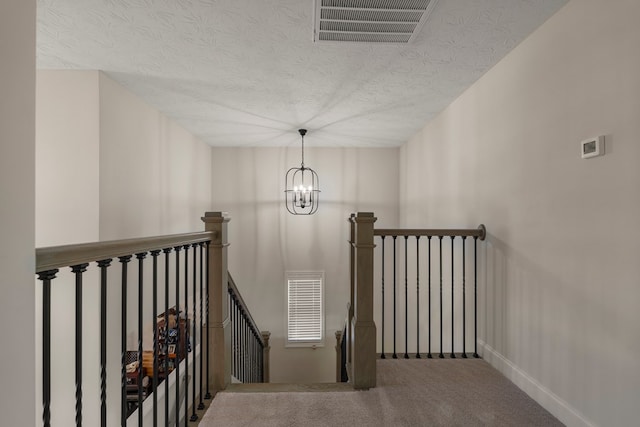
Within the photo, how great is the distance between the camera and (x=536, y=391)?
2.17 metres

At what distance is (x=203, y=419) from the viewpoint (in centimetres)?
192

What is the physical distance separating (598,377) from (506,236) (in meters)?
1.04

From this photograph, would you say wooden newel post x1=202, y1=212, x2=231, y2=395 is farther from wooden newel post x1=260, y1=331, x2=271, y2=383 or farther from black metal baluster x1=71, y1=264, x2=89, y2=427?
wooden newel post x1=260, y1=331, x2=271, y2=383

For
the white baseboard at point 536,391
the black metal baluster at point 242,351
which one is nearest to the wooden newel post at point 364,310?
the white baseboard at point 536,391

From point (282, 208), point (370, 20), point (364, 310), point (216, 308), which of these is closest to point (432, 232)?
point (364, 310)

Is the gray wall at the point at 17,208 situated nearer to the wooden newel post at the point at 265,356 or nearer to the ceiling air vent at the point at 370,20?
the ceiling air vent at the point at 370,20

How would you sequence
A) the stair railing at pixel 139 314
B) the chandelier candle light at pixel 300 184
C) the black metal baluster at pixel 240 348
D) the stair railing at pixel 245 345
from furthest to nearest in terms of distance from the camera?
1. the chandelier candle light at pixel 300 184
2. the black metal baluster at pixel 240 348
3. the stair railing at pixel 245 345
4. the stair railing at pixel 139 314

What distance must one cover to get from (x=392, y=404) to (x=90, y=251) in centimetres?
185

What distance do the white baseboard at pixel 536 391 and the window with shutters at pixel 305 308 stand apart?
11.8 feet

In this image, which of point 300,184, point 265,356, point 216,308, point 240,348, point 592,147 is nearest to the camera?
point 592,147

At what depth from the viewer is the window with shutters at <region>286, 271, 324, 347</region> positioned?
6.12 meters

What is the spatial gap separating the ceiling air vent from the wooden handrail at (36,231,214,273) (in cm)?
159

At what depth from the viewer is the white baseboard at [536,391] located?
187 centimetres

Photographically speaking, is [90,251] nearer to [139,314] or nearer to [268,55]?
[139,314]
